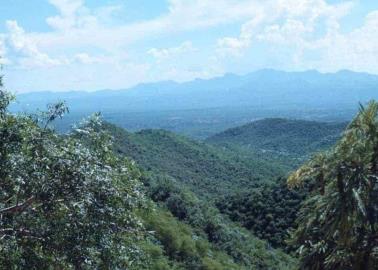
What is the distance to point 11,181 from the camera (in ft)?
24.9

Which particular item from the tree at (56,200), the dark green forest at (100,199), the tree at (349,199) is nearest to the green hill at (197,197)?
the dark green forest at (100,199)

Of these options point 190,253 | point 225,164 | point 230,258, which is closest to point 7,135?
point 190,253

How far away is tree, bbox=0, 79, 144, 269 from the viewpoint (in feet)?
24.2

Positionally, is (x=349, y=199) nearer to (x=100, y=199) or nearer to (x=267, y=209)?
(x=100, y=199)

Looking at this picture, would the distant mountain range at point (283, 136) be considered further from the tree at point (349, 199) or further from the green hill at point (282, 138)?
the tree at point (349, 199)

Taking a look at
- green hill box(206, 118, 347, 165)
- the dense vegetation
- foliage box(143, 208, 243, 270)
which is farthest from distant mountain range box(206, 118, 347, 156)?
the dense vegetation

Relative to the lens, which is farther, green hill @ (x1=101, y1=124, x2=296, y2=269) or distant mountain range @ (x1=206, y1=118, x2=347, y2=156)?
distant mountain range @ (x1=206, y1=118, x2=347, y2=156)

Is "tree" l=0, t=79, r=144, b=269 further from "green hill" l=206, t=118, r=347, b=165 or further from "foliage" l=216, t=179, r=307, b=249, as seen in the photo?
"green hill" l=206, t=118, r=347, b=165

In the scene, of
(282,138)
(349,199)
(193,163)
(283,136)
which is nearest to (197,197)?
(193,163)

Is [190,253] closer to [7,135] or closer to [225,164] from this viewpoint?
[7,135]

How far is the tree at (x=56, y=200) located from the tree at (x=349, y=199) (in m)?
2.82

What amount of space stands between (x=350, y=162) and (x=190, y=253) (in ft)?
83.9

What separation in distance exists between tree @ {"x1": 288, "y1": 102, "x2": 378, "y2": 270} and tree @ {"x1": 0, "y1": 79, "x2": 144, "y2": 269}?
282 centimetres

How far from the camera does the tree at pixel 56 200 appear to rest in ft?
24.2
